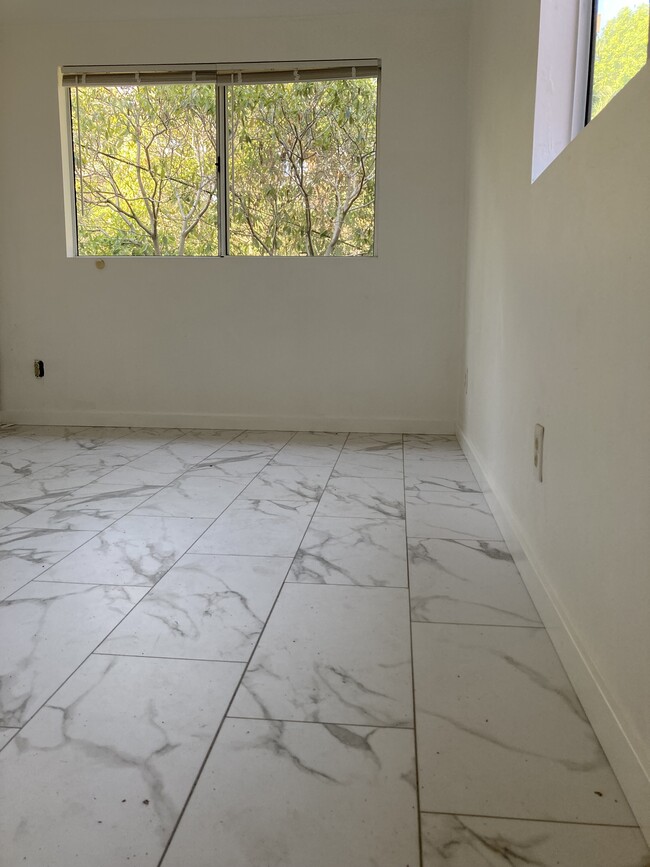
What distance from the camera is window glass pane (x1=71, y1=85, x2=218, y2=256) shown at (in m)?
4.05

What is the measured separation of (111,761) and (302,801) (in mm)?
313

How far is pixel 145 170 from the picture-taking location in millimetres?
4121

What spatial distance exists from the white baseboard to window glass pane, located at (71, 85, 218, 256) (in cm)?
299

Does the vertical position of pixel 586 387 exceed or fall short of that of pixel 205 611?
it exceeds it

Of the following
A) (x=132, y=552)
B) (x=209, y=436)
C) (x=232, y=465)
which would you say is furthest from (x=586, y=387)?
(x=209, y=436)

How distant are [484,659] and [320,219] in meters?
3.19

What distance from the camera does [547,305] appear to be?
1.68 metres

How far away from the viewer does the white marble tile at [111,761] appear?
2.98ft

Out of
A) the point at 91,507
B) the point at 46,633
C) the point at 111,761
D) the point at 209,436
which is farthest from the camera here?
the point at 209,436

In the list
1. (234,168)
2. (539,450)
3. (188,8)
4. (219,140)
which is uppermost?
(188,8)

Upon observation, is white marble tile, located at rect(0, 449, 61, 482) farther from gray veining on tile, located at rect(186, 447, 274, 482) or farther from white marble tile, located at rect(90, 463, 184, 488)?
gray veining on tile, located at rect(186, 447, 274, 482)

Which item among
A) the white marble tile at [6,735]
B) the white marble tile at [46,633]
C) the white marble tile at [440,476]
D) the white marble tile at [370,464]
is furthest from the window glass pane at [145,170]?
the white marble tile at [6,735]

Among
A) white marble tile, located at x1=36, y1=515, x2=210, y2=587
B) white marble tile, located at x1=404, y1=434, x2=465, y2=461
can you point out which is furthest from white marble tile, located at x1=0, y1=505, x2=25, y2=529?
white marble tile, located at x1=404, y1=434, x2=465, y2=461

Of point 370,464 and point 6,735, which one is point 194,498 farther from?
point 6,735
